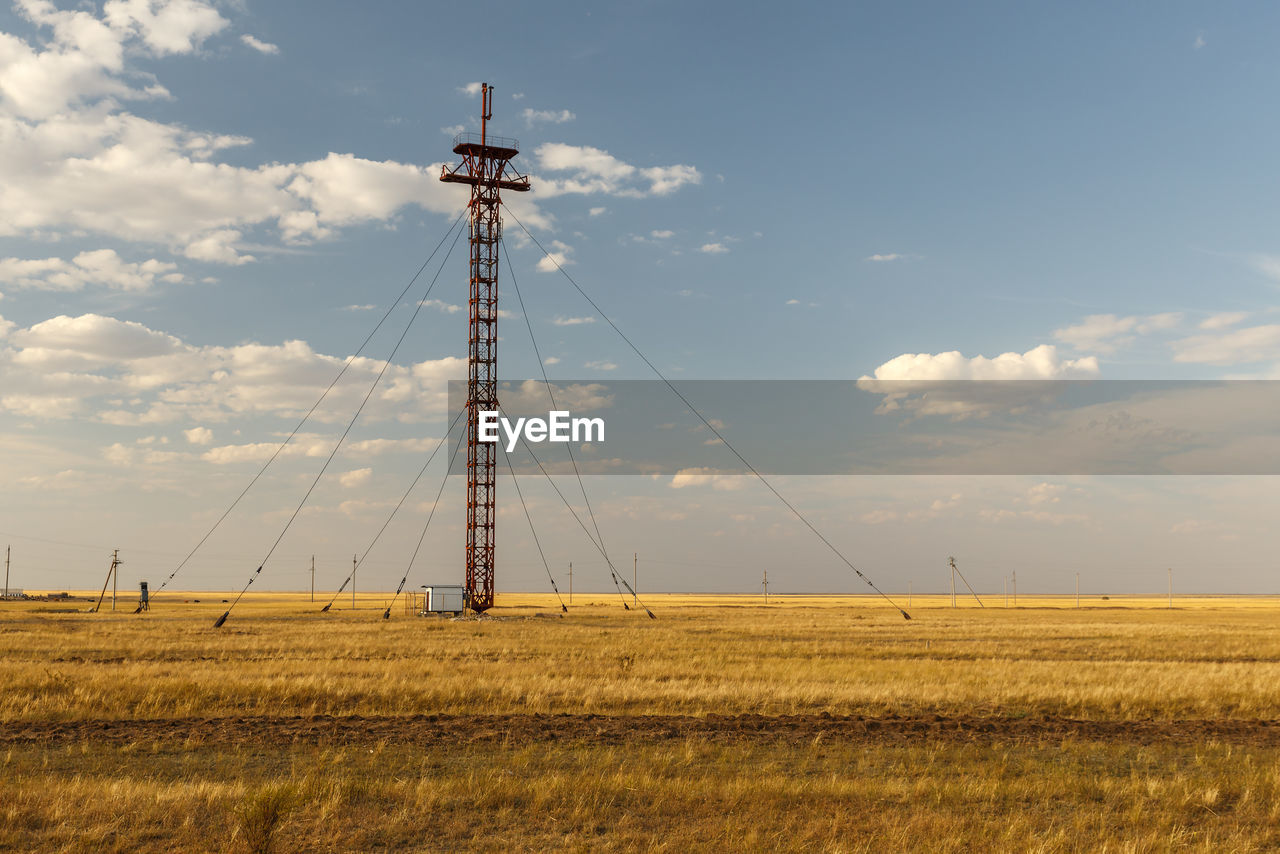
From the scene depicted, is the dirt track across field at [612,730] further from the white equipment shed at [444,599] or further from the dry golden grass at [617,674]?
the white equipment shed at [444,599]

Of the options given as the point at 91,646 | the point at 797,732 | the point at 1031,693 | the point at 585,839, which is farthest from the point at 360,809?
the point at 91,646

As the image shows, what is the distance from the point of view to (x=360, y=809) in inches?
467

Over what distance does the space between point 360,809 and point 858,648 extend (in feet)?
107

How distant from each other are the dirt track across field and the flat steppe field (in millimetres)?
98

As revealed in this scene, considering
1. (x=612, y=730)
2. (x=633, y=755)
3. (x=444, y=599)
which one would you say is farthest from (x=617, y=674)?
(x=444, y=599)

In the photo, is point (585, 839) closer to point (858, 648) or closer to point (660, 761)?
point (660, 761)

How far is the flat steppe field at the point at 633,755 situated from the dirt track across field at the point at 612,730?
10 centimetres

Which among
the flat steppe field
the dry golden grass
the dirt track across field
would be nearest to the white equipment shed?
the dry golden grass

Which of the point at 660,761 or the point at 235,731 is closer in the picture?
the point at 660,761

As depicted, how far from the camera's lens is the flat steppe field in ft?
36.2

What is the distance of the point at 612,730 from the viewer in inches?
709

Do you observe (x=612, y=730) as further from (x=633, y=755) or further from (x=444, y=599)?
(x=444, y=599)

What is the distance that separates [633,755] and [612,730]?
2.55 meters

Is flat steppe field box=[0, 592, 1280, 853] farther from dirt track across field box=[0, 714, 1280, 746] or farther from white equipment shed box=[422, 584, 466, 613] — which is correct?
white equipment shed box=[422, 584, 466, 613]
